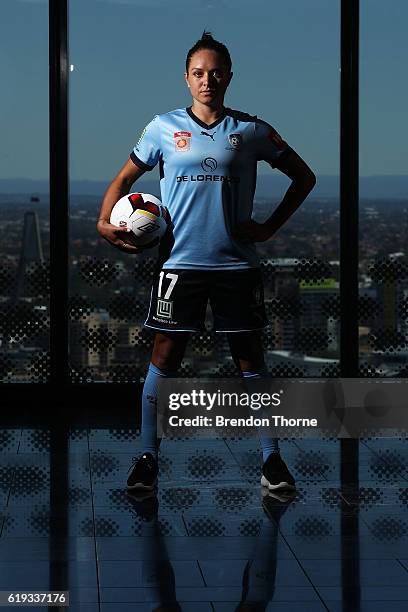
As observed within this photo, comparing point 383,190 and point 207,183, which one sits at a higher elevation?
point 383,190

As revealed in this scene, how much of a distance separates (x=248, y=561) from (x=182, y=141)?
54.2 inches

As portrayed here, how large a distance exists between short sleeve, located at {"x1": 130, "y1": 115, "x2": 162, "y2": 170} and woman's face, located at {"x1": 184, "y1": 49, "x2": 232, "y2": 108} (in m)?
0.16

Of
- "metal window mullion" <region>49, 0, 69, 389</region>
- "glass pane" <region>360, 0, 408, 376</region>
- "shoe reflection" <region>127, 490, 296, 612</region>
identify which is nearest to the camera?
"shoe reflection" <region>127, 490, 296, 612</region>

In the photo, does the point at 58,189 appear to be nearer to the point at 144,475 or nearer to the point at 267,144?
the point at 267,144

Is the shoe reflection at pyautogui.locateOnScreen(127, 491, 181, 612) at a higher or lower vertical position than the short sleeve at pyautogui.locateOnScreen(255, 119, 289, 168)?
lower

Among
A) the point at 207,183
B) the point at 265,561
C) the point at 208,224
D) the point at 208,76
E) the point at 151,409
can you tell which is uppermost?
the point at 208,76

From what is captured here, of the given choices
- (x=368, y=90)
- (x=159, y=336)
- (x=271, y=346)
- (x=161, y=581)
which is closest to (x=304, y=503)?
(x=159, y=336)

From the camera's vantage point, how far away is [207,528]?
3650 mm

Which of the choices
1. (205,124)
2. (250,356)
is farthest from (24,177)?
(250,356)

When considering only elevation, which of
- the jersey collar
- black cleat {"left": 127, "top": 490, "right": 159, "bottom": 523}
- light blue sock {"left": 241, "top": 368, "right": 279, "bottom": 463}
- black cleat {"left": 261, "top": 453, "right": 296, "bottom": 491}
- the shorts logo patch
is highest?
the jersey collar

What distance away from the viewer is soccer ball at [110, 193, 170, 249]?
157 inches

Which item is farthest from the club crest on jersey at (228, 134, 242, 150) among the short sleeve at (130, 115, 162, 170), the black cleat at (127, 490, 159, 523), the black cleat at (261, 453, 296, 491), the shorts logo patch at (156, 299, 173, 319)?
the black cleat at (127, 490, 159, 523)

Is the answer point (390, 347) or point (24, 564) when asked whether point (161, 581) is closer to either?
point (24, 564)

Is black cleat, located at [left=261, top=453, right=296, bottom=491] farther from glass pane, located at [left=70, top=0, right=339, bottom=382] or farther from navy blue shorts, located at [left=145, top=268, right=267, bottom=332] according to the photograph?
glass pane, located at [left=70, top=0, right=339, bottom=382]
